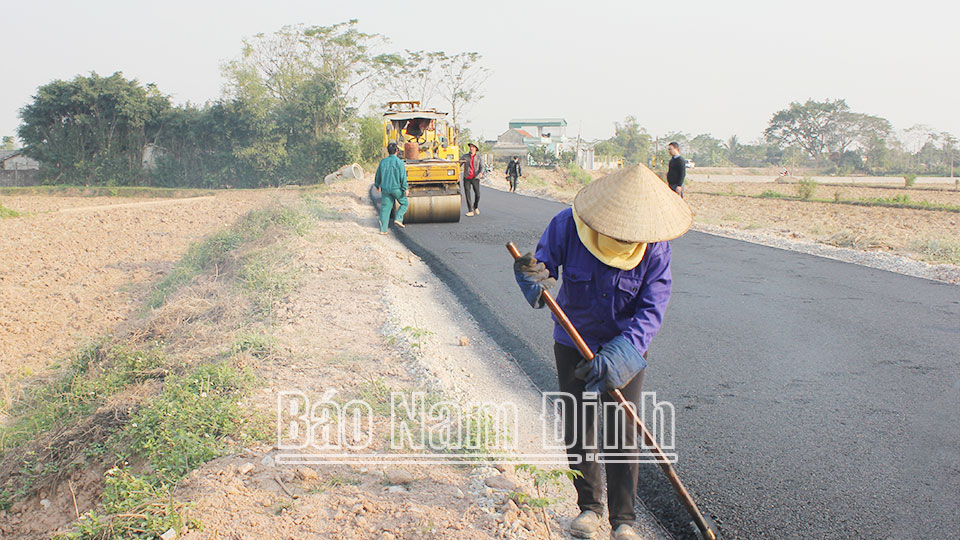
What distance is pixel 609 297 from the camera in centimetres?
309

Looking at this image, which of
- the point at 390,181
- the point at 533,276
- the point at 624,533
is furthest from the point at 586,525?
the point at 390,181

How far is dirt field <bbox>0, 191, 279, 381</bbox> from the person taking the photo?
9.51 meters

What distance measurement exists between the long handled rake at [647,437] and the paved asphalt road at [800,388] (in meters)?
0.14

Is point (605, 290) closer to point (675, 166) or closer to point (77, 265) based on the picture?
point (675, 166)

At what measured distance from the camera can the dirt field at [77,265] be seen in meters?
9.51

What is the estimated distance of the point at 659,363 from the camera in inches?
229

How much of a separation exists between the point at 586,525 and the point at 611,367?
0.84m

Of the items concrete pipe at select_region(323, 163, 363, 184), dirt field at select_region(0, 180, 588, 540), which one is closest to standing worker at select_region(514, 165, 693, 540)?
dirt field at select_region(0, 180, 588, 540)

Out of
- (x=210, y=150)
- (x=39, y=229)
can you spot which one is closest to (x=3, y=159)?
(x=210, y=150)

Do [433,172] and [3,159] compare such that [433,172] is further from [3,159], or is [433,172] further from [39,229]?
[3,159]

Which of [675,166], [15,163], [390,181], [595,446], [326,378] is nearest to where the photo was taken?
[595,446]

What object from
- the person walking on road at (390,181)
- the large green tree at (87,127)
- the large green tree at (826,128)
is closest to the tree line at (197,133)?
the large green tree at (87,127)

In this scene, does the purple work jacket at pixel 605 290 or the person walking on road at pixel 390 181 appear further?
the person walking on road at pixel 390 181

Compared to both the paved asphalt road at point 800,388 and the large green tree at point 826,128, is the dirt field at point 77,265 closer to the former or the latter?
the paved asphalt road at point 800,388
